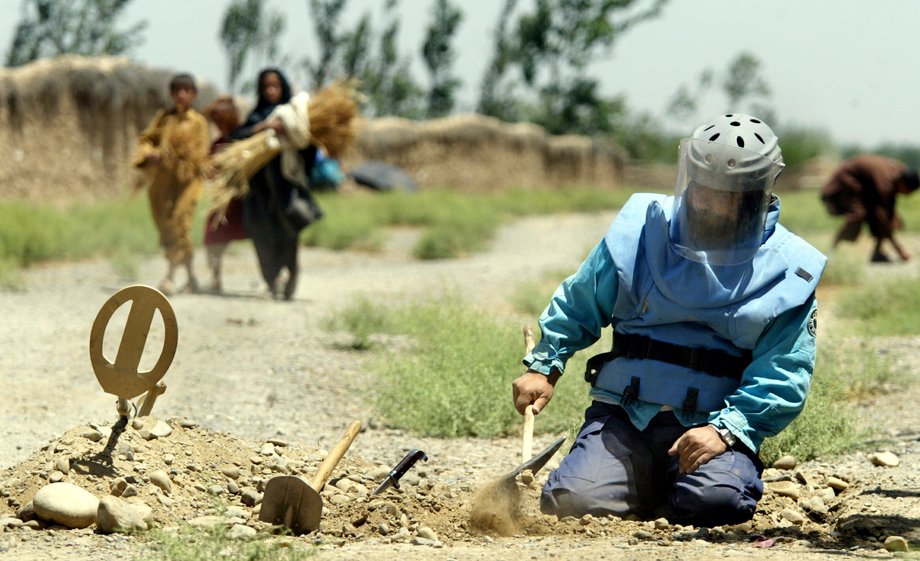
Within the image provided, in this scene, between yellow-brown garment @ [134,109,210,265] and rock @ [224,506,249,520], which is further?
yellow-brown garment @ [134,109,210,265]

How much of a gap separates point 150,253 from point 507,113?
24775mm

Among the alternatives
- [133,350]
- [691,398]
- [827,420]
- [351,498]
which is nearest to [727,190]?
[691,398]

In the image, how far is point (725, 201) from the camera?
419 centimetres

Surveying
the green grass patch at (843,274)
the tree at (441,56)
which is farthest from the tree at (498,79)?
the green grass patch at (843,274)

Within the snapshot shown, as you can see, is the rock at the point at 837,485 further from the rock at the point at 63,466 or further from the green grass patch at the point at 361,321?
the green grass patch at the point at 361,321

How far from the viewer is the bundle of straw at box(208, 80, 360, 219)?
10.6 m

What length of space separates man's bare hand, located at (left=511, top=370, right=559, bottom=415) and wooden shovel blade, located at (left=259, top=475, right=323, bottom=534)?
688 mm

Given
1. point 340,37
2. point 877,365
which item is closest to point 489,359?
point 877,365

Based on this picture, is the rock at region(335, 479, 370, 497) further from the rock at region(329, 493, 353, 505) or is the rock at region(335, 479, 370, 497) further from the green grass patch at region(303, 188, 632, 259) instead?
the green grass patch at region(303, 188, 632, 259)

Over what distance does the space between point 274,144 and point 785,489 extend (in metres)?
6.53

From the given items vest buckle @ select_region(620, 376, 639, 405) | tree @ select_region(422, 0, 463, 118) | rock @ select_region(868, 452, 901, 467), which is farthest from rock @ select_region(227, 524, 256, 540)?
tree @ select_region(422, 0, 463, 118)

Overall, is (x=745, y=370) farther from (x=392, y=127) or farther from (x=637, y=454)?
(x=392, y=127)

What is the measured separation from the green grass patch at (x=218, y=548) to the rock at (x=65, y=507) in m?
0.40

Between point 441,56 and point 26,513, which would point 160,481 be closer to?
point 26,513
